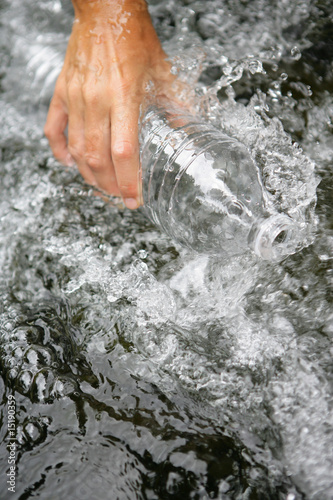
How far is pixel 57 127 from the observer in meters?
1.91

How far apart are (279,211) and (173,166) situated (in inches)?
16.2

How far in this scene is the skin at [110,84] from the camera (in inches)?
62.3

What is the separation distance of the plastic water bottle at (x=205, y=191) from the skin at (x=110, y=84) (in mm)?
85

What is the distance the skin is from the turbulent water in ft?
0.73

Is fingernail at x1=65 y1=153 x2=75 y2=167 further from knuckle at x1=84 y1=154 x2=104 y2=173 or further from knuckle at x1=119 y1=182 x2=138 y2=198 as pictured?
knuckle at x1=119 y1=182 x2=138 y2=198

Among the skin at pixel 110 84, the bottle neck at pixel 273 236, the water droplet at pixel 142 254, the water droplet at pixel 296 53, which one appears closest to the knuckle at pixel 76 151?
the skin at pixel 110 84

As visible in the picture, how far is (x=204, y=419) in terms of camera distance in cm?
136

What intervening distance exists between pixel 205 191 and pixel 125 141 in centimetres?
33

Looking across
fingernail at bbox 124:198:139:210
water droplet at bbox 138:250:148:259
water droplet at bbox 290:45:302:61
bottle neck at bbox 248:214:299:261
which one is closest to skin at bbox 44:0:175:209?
fingernail at bbox 124:198:139:210

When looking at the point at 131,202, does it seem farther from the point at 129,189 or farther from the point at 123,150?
the point at 123,150

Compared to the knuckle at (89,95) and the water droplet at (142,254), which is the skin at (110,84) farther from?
the water droplet at (142,254)

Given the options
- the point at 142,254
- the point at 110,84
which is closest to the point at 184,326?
the point at 142,254

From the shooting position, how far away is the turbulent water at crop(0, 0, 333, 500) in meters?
1.26

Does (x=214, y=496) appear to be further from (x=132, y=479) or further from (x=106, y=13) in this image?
(x=106, y=13)
